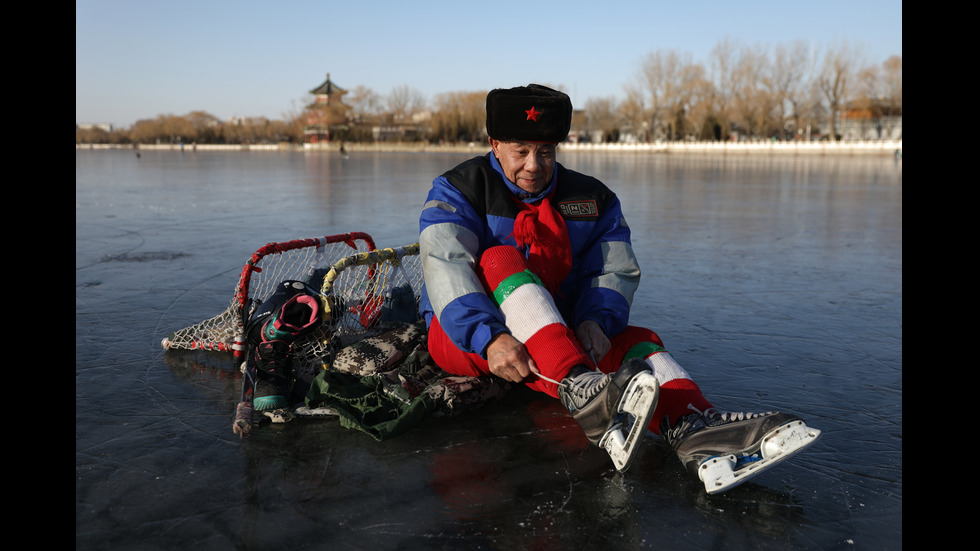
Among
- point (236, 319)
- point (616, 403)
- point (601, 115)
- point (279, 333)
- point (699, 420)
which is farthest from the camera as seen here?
point (601, 115)

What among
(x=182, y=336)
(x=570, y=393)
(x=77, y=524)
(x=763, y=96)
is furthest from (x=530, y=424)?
(x=763, y=96)

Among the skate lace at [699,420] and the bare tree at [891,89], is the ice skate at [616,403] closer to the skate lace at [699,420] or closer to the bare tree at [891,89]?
the skate lace at [699,420]

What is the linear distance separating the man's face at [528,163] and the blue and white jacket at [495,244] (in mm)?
39

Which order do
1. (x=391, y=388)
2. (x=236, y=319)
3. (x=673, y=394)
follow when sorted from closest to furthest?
(x=673, y=394) < (x=391, y=388) < (x=236, y=319)

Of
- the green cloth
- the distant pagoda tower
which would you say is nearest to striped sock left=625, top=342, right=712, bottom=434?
the green cloth

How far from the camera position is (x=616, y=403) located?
2.33 m

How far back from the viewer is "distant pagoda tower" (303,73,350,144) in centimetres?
9694

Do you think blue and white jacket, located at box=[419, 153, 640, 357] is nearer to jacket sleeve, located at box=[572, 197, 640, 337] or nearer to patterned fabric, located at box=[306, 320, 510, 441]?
jacket sleeve, located at box=[572, 197, 640, 337]

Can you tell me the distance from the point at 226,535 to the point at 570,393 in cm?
116

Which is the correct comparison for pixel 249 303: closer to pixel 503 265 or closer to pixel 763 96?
pixel 503 265

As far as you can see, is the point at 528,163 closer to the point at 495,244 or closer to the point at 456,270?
the point at 495,244

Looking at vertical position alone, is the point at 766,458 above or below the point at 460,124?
below

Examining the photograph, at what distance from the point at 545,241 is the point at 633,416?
90 centimetres

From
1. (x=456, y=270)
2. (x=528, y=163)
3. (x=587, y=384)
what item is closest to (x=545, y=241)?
(x=528, y=163)
